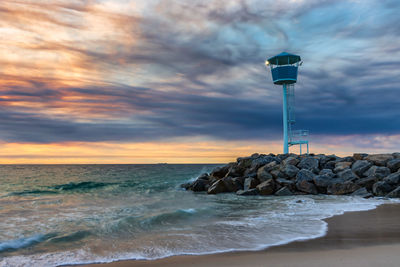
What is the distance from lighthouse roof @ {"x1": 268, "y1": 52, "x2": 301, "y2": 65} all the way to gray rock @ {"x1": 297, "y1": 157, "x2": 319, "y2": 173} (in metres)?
15.6

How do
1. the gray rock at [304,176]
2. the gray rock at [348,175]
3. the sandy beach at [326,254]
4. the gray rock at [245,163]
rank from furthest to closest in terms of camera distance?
the gray rock at [245,163], the gray rock at [304,176], the gray rock at [348,175], the sandy beach at [326,254]

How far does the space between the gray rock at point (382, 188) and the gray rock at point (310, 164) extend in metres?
4.11

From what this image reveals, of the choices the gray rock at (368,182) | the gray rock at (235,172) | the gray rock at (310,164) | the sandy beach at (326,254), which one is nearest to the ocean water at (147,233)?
the sandy beach at (326,254)

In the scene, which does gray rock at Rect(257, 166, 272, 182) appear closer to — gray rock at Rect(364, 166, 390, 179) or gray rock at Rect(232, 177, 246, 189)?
gray rock at Rect(232, 177, 246, 189)

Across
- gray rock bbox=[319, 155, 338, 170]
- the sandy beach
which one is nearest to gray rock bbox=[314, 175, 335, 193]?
gray rock bbox=[319, 155, 338, 170]

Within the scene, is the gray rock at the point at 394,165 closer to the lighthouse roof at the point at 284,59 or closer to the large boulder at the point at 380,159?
the large boulder at the point at 380,159

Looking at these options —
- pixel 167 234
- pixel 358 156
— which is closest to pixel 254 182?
pixel 358 156

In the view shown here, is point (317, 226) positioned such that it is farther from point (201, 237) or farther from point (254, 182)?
point (254, 182)

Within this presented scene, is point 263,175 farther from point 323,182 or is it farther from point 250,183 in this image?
point 323,182

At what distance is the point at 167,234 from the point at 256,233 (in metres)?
2.10

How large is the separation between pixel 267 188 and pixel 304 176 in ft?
7.33

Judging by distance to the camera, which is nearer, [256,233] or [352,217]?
[256,233]

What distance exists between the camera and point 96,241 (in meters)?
6.73

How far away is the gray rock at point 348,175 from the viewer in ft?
51.2
